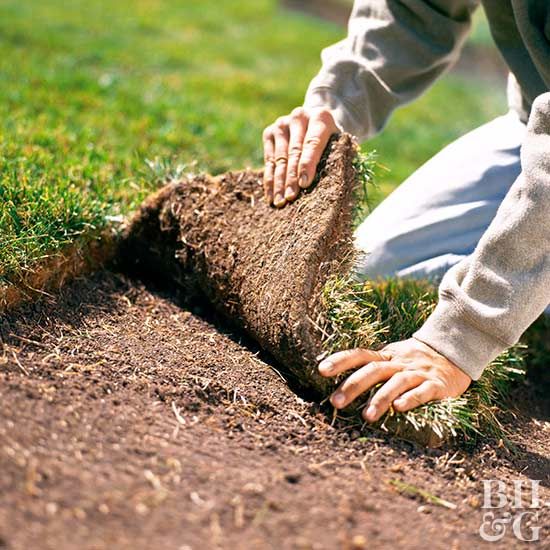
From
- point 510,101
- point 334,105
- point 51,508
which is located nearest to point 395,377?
point 51,508

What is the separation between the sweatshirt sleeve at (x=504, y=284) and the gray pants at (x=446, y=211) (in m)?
1.01

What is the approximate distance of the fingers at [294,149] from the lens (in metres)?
2.97

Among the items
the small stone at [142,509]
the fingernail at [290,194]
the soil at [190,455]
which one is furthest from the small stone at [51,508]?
the fingernail at [290,194]

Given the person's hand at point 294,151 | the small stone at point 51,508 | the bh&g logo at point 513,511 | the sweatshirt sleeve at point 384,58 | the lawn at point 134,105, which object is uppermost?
the sweatshirt sleeve at point 384,58

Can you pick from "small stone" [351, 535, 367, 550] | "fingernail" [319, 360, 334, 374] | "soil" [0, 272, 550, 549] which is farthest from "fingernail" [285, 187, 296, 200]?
"small stone" [351, 535, 367, 550]

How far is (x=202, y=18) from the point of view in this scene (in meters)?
10.2

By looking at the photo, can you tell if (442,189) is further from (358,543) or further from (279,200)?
(358,543)

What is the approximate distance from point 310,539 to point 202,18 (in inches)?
367

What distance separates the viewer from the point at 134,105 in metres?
5.48

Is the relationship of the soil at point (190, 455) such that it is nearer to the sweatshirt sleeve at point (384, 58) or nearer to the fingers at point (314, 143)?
the fingers at point (314, 143)

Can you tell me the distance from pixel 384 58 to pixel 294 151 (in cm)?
78

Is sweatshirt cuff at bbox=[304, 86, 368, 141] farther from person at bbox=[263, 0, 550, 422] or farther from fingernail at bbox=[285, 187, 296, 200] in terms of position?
fingernail at bbox=[285, 187, 296, 200]

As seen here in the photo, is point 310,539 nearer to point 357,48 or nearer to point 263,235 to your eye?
point 263,235

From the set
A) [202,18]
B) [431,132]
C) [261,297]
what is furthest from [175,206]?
[202,18]
